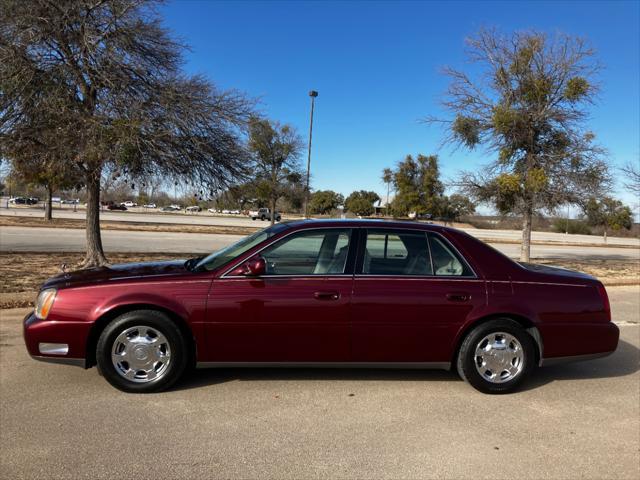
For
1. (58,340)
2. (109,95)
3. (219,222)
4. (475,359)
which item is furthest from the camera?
(219,222)

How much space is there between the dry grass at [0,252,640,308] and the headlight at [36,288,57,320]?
3.49 metres

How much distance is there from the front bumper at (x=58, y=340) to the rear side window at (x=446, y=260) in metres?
3.06

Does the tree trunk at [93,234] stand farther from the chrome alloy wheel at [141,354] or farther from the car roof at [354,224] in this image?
the car roof at [354,224]

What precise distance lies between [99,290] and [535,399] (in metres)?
3.89

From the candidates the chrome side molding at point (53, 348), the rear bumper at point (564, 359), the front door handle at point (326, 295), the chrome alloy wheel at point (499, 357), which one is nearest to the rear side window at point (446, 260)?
the chrome alloy wheel at point (499, 357)

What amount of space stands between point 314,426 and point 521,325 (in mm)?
2121

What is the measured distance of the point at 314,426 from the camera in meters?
3.48

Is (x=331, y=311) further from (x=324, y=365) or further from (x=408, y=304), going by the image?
(x=408, y=304)

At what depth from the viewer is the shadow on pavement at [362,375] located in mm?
4367

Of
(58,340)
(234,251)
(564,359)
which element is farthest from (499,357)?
(58,340)

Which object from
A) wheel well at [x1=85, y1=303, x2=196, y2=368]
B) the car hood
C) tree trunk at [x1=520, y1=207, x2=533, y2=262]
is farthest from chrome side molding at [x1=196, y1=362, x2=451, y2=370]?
tree trunk at [x1=520, y1=207, x2=533, y2=262]

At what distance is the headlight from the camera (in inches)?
151

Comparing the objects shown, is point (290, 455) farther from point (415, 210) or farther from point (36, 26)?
point (415, 210)

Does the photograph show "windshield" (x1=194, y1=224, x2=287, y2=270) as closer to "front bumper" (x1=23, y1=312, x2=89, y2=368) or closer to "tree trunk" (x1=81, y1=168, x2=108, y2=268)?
"front bumper" (x1=23, y1=312, x2=89, y2=368)
